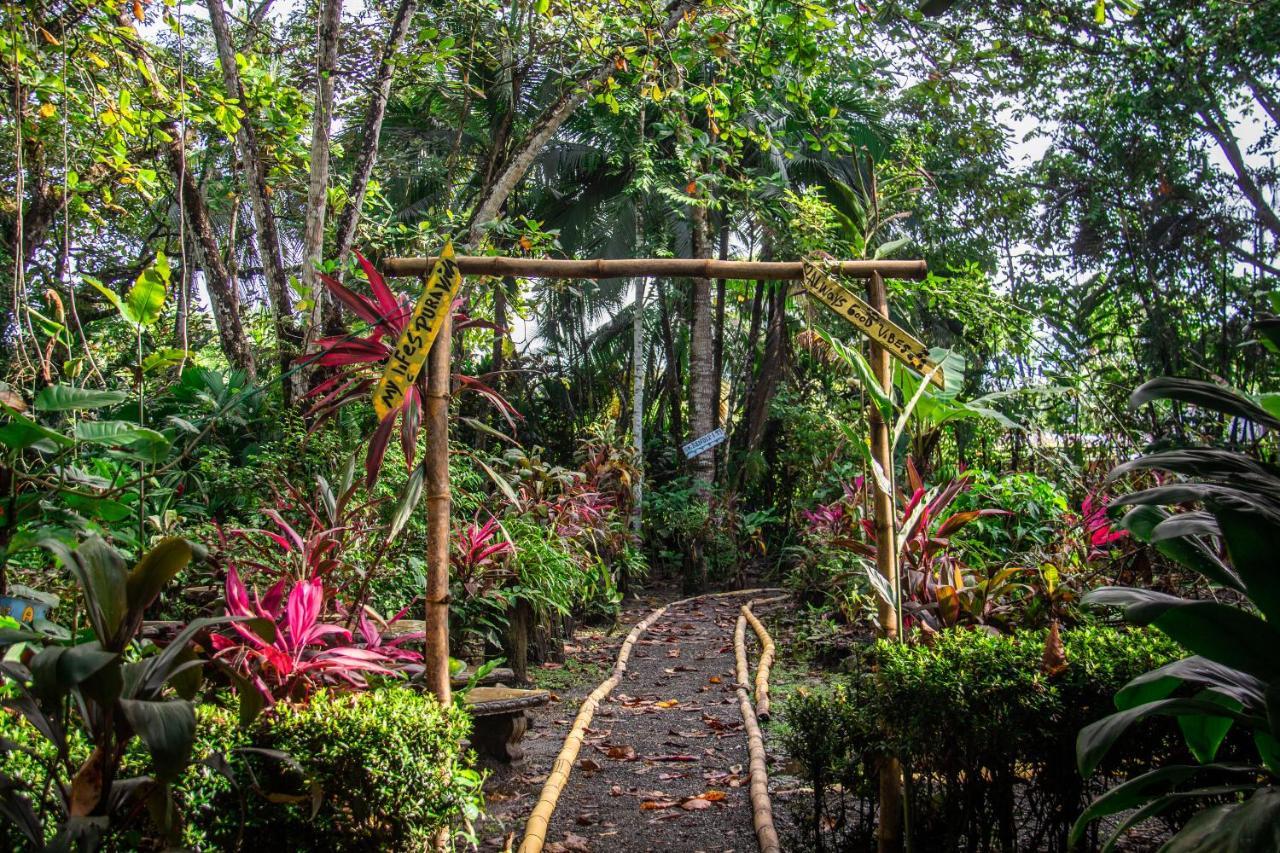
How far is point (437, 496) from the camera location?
3037mm

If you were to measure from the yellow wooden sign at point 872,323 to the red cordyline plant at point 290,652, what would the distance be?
6.28 feet

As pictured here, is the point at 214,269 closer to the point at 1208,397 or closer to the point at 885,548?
the point at 885,548

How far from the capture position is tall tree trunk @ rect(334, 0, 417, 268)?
5828 millimetres

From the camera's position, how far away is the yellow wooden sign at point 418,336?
2.66m

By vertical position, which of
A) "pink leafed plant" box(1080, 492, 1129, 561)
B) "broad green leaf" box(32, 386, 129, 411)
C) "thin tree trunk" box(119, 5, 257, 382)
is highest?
"thin tree trunk" box(119, 5, 257, 382)

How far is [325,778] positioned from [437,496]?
992 mm

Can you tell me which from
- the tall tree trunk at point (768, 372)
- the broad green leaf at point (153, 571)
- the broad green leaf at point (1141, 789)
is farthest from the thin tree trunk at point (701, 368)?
the broad green leaf at point (153, 571)

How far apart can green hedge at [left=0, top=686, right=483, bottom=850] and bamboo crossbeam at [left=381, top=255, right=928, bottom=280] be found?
147 centimetres

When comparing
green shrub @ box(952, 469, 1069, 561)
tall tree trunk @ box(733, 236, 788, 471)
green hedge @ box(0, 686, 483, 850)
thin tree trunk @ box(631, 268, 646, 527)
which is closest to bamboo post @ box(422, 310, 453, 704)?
green hedge @ box(0, 686, 483, 850)

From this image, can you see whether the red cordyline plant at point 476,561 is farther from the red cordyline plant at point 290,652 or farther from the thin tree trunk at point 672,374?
the thin tree trunk at point 672,374

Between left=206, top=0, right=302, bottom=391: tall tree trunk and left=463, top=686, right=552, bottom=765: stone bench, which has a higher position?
left=206, top=0, right=302, bottom=391: tall tree trunk

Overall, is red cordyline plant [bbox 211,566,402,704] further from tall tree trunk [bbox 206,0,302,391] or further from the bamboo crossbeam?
tall tree trunk [bbox 206,0,302,391]

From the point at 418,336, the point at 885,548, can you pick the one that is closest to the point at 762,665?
the point at 885,548

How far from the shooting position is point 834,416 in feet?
31.3
